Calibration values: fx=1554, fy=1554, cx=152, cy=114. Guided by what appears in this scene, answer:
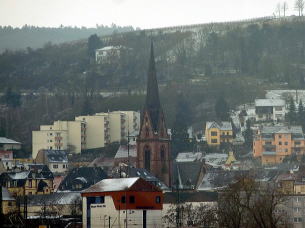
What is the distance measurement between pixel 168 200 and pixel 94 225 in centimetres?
3229

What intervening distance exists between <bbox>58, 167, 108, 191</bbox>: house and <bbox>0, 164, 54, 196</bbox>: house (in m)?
2.10

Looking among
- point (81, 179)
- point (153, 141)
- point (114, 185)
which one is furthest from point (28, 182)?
point (114, 185)

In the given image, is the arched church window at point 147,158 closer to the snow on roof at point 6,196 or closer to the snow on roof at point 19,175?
the snow on roof at point 19,175

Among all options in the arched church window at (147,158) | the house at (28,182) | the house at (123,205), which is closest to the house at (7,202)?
the house at (28,182)

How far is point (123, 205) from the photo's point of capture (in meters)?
108

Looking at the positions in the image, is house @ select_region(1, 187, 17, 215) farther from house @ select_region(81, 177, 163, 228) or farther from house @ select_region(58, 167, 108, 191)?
house @ select_region(81, 177, 163, 228)

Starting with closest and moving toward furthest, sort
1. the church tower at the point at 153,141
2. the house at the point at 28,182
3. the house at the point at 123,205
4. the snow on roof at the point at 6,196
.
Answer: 1. the house at the point at 123,205
2. the snow on roof at the point at 6,196
3. the house at the point at 28,182
4. the church tower at the point at 153,141

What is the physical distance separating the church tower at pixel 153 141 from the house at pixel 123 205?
201ft

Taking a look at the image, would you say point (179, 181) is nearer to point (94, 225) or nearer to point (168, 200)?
point (168, 200)

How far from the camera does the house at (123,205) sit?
354ft

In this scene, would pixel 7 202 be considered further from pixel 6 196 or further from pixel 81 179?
pixel 81 179

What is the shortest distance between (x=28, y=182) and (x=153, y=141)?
1603 centimetres

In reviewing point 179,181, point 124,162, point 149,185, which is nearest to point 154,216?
point 149,185

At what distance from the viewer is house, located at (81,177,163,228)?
10788 centimetres
